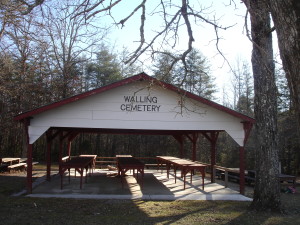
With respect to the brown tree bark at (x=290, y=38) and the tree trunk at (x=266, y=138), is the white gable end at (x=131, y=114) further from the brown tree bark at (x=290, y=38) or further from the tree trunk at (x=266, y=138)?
the brown tree bark at (x=290, y=38)

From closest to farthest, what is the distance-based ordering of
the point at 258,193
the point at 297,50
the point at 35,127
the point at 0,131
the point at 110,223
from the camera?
1. the point at 297,50
2. the point at 110,223
3. the point at 258,193
4. the point at 35,127
5. the point at 0,131

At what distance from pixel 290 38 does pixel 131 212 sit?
21.8ft

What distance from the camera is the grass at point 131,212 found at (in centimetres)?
707

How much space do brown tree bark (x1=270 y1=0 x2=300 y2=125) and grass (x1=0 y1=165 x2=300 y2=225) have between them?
17.9 feet

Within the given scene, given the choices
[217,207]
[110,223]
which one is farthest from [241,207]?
[110,223]

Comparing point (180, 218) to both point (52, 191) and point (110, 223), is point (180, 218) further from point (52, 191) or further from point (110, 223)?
point (52, 191)

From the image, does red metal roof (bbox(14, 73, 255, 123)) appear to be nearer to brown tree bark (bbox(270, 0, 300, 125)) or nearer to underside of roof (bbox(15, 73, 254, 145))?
underside of roof (bbox(15, 73, 254, 145))

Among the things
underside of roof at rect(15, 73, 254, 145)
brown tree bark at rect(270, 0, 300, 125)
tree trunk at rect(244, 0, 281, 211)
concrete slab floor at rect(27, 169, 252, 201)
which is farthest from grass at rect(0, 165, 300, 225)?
brown tree bark at rect(270, 0, 300, 125)

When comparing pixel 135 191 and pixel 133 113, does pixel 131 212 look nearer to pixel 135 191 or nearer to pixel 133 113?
pixel 135 191

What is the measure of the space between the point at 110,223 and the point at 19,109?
61.5 feet

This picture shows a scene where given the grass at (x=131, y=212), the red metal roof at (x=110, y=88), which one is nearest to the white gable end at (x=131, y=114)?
the red metal roof at (x=110, y=88)

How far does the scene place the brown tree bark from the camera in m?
2.11

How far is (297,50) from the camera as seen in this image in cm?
212

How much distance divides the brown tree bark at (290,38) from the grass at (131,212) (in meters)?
5.46
